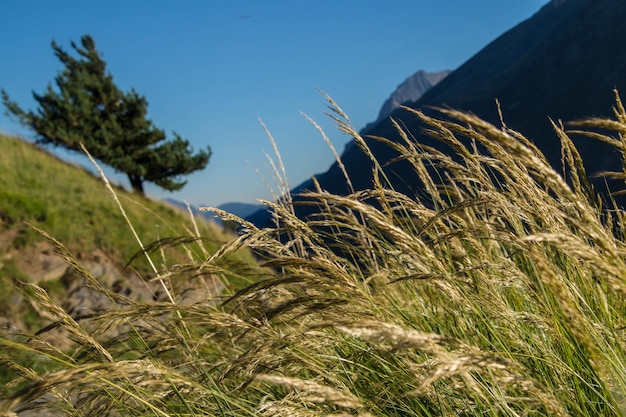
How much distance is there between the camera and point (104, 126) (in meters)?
22.1

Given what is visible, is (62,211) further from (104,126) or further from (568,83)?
(568,83)

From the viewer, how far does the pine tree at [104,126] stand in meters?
21.5

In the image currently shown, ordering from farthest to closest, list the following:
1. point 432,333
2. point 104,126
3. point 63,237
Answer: point 104,126 → point 63,237 → point 432,333

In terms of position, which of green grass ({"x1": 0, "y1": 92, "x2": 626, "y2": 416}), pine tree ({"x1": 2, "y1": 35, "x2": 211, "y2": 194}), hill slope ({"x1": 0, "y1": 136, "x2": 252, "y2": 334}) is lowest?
green grass ({"x1": 0, "y1": 92, "x2": 626, "y2": 416})

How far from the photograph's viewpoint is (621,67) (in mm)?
115062

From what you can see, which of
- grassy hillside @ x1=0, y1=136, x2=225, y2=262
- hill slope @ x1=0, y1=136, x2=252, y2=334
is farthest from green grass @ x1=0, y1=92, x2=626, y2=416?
grassy hillside @ x1=0, y1=136, x2=225, y2=262

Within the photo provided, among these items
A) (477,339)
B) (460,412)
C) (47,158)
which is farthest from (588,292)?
(47,158)

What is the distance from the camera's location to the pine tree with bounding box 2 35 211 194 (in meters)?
21.5

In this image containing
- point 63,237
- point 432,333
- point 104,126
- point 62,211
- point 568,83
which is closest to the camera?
point 432,333

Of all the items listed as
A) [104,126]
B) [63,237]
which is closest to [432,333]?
[63,237]

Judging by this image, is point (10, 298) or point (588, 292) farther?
point (10, 298)

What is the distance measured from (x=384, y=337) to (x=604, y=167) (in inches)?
4393

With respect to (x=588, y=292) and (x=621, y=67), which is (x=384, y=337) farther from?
(x=621, y=67)

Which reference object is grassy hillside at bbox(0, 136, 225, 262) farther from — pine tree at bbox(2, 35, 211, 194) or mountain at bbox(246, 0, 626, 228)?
mountain at bbox(246, 0, 626, 228)
